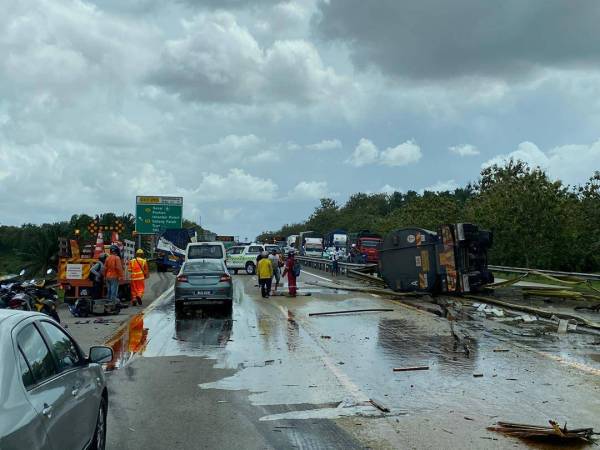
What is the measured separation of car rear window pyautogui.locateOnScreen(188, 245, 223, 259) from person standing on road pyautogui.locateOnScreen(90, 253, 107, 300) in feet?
25.9

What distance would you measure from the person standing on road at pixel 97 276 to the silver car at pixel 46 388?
1448 centimetres

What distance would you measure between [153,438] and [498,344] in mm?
7884

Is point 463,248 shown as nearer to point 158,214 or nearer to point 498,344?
point 498,344

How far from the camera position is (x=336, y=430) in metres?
6.50

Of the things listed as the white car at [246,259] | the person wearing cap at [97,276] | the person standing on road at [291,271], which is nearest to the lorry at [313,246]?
the white car at [246,259]

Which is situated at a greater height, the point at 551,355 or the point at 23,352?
the point at 23,352

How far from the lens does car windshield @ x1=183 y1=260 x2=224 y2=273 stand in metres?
18.8

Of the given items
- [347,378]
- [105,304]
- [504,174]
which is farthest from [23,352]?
[504,174]

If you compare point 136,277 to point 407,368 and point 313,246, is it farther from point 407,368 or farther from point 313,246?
point 313,246

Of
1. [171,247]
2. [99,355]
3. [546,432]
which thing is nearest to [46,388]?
[99,355]

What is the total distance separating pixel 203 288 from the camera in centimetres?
1833

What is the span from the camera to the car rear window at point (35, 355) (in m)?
3.93

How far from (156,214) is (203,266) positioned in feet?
91.2

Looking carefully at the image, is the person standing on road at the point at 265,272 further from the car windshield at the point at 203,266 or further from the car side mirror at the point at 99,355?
the car side mirror at the point at 99,355
